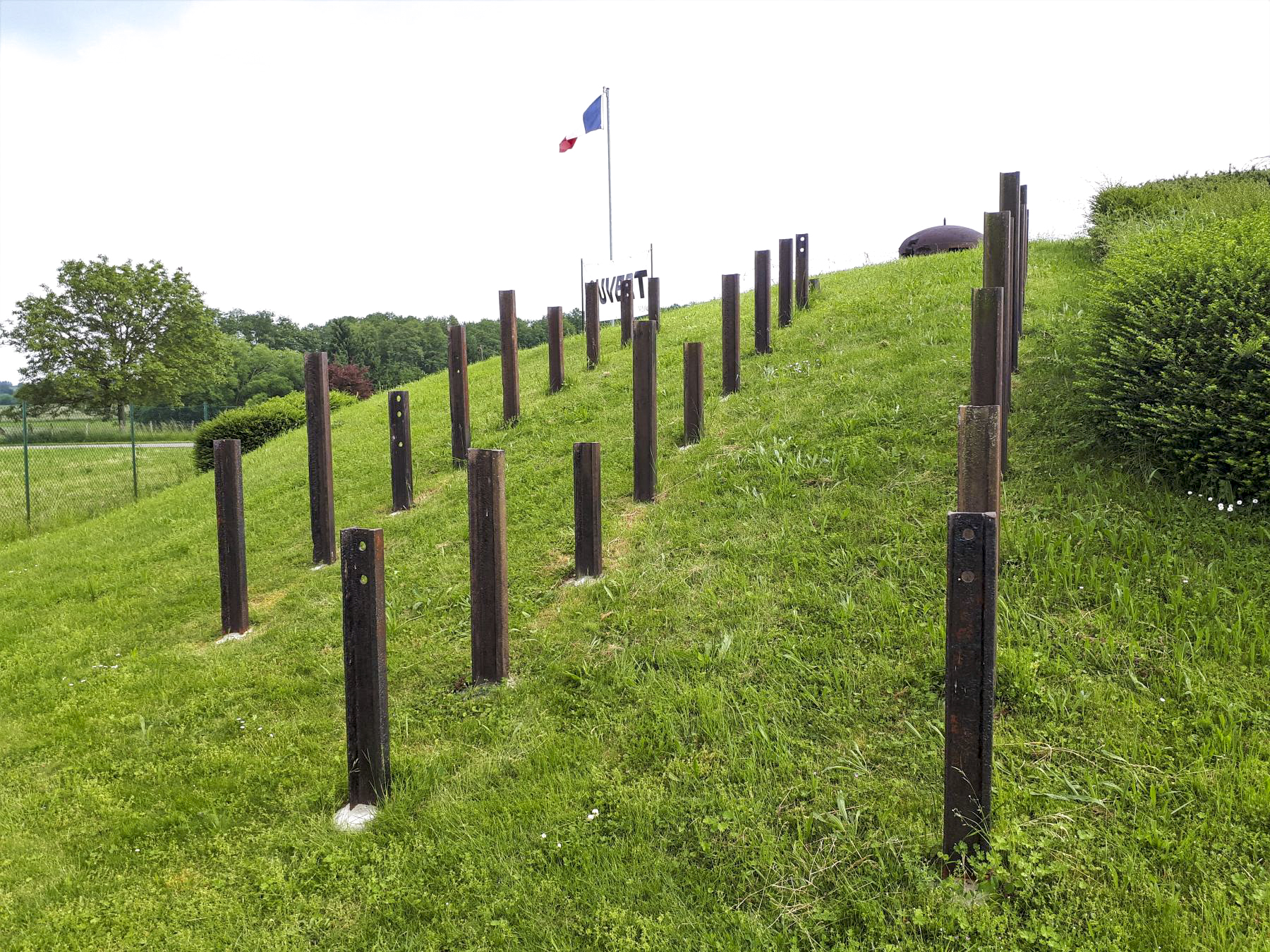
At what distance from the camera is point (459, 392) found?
30.0 ft

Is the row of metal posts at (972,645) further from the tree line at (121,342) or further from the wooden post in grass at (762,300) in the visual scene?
the tree line at (121,342)

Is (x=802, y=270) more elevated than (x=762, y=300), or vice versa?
(x=802, y=270)

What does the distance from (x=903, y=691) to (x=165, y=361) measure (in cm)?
5181

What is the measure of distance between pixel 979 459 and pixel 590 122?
64.8 feet

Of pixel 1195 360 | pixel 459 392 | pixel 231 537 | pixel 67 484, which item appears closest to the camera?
pixel 1195 360

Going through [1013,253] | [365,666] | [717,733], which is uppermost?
[1013,253]

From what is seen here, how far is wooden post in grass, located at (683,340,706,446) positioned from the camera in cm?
766

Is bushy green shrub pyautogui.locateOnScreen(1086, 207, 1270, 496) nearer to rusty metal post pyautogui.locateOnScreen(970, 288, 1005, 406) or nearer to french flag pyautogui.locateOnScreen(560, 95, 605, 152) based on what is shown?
rusty metal post pyautogui.locateOnScreen(970, 288, 1005, 406)

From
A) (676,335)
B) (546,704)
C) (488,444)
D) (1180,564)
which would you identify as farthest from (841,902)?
(676,335)

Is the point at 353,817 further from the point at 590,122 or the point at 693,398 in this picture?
the point at 590,122

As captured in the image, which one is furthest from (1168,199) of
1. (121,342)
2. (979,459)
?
(121,342)

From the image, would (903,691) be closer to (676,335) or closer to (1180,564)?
(1180,564)

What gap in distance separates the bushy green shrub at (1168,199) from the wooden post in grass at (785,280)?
15.0 ft

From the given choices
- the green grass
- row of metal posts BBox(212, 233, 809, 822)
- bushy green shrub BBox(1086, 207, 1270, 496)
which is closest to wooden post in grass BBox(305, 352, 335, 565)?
row of metal posts BBox(212, 233, 809, 822)
